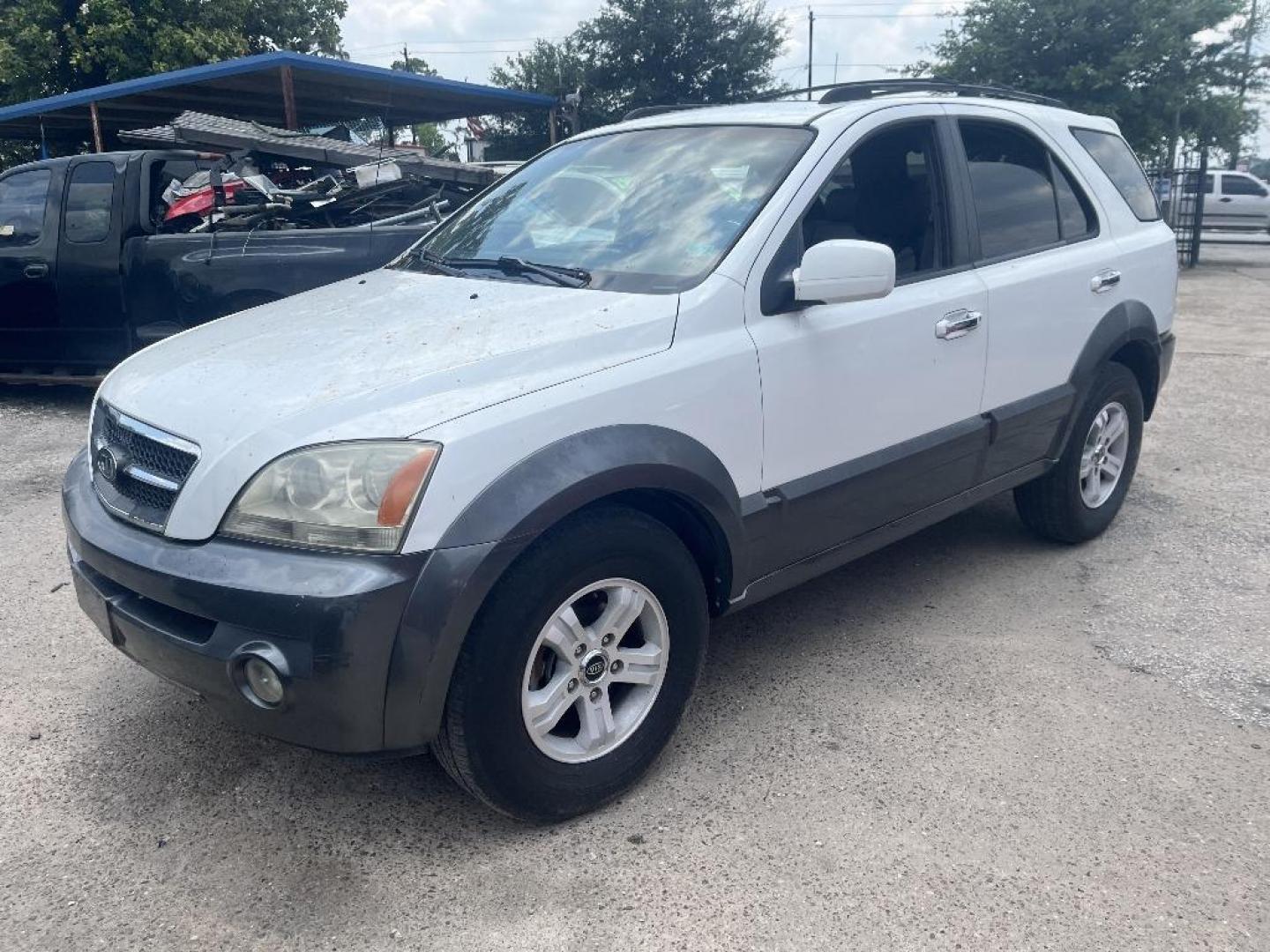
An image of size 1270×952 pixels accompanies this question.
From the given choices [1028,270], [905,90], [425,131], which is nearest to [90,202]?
[905,90]

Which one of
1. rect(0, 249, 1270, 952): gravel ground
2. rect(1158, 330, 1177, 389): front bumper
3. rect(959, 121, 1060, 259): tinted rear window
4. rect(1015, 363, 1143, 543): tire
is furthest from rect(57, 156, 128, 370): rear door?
rect(1158, 330, 1177, 389): front bumper

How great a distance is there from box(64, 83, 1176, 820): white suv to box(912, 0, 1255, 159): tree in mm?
16564

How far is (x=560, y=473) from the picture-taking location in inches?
99.7

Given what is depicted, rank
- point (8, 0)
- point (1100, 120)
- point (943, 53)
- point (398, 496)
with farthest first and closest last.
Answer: point (8, 0), point (943, 53), point (1100, 120), point (398, 496)

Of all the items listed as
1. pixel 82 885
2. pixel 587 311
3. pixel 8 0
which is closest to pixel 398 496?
pixel 587 311

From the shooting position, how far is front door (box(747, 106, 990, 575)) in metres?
3.14

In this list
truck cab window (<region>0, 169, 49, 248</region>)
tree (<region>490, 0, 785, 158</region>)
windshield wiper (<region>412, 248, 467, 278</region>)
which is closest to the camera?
windshield wiper (<region>412, 248, 467, 278</region>)

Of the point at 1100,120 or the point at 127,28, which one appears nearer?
the point at 1100,120

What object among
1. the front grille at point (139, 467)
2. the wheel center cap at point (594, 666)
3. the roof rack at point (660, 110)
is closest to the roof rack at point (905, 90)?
the roof rack at point (660, 110)

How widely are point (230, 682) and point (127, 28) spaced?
22.9 m

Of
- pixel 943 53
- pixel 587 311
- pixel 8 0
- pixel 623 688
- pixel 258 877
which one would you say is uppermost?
pixel 8 0

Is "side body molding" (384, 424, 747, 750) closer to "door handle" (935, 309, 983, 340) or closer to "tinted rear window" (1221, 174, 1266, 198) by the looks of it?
"door handle" (935, 309, 983, 340)

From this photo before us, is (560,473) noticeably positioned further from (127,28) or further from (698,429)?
(127,28)

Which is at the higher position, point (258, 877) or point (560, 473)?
point (560, 473)
